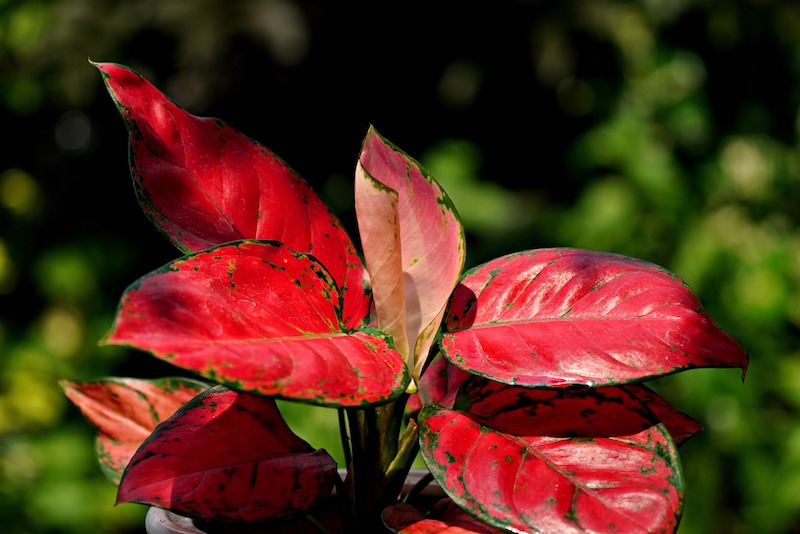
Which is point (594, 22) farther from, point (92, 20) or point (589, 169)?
point (92, 20)

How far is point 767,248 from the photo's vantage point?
185cm

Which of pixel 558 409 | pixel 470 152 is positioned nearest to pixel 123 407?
pixel 558 409

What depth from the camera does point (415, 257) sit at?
0.59m

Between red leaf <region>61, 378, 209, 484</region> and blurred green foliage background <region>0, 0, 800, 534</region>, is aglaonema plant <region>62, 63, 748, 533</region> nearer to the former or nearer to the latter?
red leaf <region>61, 378, 209, 484</region>

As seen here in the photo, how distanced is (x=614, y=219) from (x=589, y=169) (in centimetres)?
20

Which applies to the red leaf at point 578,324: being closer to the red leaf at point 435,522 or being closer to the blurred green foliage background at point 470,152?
the red leaf at point 435,522

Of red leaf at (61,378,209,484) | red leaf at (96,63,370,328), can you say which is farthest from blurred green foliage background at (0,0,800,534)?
red leaf at (96,63,370,328)

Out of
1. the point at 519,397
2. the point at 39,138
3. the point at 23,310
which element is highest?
the point at 519,397

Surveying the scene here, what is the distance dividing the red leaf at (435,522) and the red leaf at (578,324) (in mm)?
96

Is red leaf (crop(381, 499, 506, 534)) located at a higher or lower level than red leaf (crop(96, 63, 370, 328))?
lower

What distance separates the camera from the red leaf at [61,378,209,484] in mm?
695

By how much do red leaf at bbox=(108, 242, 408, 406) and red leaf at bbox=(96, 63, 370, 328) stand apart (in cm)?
7

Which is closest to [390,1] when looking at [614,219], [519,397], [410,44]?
[410,44]

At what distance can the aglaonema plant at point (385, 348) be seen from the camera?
1.51 feet
